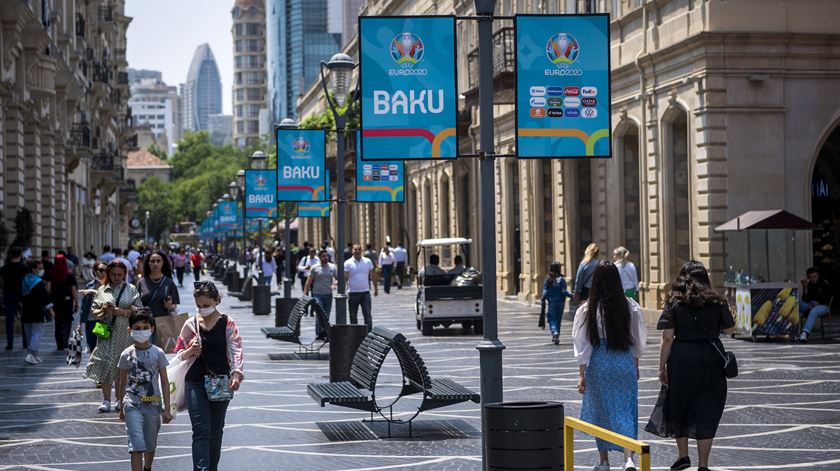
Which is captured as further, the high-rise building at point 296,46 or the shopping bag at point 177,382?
the high-rise building at point 296,46

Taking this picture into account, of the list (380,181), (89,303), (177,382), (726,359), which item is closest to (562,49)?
(726,359)

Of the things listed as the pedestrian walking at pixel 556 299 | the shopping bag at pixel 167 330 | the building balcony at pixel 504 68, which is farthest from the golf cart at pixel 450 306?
the shopping bag at pixel 167 330

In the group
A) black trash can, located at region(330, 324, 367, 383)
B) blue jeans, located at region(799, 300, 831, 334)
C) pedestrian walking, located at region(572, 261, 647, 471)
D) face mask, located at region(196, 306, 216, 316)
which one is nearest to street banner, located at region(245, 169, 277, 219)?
blue jeans, located at region(799, 300, 831, 334)

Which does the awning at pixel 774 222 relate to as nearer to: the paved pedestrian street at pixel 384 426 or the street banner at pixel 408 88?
the paved pedestrian street at pixel 384 426

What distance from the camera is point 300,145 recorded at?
24.5 m

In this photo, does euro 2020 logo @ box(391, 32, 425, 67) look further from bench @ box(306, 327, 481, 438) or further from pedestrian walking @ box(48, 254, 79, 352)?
pedestrian walking @ box(48, 254, 79, 352)

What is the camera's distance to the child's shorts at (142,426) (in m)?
10.3

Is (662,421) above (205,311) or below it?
below

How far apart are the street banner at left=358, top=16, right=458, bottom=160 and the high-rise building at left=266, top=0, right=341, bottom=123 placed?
16349 cm

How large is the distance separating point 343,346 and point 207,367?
656 centimetres

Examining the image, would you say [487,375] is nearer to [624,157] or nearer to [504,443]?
[504,443]

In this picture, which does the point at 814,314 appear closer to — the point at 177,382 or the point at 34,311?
the point at 34,311

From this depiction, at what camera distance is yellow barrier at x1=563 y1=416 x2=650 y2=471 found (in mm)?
6750

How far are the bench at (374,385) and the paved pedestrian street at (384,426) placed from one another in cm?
34
